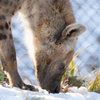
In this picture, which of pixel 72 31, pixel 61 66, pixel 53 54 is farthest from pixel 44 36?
pixel 61 66

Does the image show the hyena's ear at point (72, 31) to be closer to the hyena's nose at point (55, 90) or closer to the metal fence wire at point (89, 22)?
the hyena's nose at point (55, 90)

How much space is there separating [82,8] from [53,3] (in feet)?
12.4

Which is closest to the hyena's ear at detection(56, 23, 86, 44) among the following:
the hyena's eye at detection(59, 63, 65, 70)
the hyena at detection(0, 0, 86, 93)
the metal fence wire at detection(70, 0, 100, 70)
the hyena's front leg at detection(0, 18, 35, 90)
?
the hyena at detection(0, 0, 86, 93)

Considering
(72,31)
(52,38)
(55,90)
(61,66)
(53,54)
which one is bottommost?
(55,90)

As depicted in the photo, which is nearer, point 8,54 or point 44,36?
point 8,54

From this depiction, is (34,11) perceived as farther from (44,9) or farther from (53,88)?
(53,88)

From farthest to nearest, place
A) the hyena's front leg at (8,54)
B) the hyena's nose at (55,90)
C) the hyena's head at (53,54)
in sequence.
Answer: the hyena's nose at (55,90)
the hyena's head at (53,54)
the hyena's front leg at (8,54)

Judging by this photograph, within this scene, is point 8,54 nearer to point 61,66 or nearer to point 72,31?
point 61,66

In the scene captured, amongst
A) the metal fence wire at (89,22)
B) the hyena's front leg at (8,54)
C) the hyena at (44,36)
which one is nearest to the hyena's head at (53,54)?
the hyena at (44,36)

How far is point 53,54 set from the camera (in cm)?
259

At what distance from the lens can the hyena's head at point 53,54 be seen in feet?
8.14

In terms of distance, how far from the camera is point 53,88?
2.69m

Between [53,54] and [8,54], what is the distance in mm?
656

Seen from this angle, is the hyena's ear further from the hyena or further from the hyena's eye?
the hyena's eye
